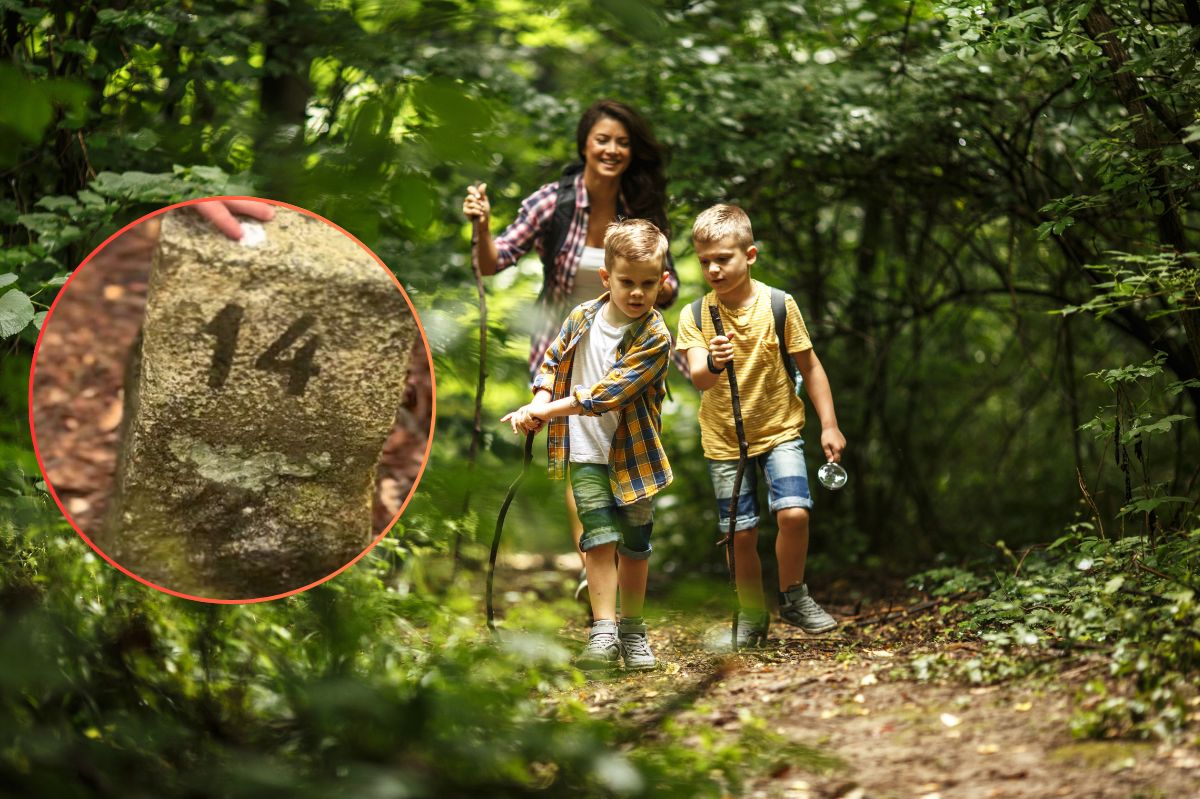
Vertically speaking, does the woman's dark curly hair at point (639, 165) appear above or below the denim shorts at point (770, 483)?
above

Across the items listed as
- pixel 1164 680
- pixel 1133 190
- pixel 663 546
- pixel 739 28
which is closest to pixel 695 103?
pixel 739 28

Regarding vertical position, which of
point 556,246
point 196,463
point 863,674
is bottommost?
point 863,674

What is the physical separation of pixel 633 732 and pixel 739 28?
513 cm

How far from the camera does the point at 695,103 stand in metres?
5.82

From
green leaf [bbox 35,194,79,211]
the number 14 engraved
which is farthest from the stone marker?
green leaf [bbox 35,194,79,211]

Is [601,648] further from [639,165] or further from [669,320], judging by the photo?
[669,320]

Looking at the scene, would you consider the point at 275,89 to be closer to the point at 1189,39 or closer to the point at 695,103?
the point at 695,103

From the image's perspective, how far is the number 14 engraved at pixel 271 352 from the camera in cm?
161

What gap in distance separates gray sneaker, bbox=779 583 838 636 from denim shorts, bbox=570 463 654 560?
791mm

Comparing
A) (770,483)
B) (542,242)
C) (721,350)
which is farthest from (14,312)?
(770,483)

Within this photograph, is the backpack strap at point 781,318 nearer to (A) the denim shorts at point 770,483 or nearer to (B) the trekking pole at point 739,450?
(B) the trekking pole at point 739,450

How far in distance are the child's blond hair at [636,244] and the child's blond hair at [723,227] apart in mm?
379

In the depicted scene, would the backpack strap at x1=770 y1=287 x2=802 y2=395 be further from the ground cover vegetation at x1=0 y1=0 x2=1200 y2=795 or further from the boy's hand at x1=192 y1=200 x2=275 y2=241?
the boy's hand at x1=192 y1=200 x2=275 y2=241

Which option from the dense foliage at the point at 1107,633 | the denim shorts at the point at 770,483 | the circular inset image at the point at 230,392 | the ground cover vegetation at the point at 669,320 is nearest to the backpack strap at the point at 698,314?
the denim shorts at the point at 770,483
